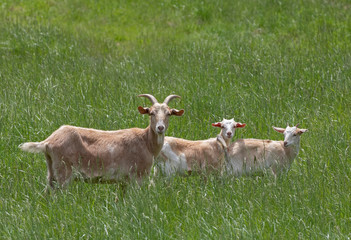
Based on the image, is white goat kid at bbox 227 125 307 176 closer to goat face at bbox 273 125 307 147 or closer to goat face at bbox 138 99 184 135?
goat face at bbox 273 125 307 147

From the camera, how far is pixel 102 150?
8.90m

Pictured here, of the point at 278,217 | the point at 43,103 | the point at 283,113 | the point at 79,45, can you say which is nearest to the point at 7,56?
the point at 79,45

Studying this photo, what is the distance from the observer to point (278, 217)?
7711 mm

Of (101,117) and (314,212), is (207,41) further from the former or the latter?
(314,212)

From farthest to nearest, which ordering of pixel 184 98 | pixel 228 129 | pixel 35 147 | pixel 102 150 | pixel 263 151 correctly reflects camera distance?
1. pixel 184 98
2. pixel 263 151
3. pixel 228 129
4. pixel 102 150
5. pixel 35 147

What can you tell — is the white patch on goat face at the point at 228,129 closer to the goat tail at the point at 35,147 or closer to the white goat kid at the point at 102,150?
the white goat kid at the point at 102,150

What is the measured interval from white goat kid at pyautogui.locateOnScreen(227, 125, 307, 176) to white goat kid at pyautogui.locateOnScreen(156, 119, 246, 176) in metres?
0.19

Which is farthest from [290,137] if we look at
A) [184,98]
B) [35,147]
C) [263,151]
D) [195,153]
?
[35,147]

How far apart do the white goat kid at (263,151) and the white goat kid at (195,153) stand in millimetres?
187

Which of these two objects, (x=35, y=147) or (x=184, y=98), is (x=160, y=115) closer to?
(x=35, y=147)

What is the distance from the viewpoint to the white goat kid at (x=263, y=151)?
33.7ft

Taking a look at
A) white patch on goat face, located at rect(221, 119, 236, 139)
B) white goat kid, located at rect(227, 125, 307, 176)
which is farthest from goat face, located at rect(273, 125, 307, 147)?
white patch on goat face, located at rect(221, 119, 236, 139)

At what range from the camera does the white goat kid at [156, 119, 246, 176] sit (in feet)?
Answer: 33.2

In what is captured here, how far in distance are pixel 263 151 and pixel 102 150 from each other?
2.77 m
